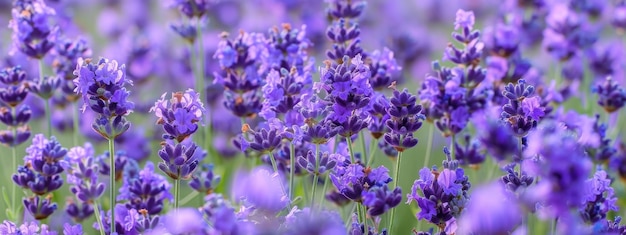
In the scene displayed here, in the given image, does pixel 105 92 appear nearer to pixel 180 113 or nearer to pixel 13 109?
pixel 180 113

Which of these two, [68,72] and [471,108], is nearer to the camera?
[471,108]

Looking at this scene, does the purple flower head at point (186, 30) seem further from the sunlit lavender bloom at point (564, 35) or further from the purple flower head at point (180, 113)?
the sunlit lavender bloom at point (564, 35)

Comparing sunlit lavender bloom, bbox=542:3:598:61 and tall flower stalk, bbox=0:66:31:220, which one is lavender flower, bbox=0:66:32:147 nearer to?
tall flower stalk, bbox=0:66:31:220

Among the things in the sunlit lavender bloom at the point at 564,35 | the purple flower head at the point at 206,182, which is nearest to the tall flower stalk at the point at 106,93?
the purple flower head at the point at 206,182

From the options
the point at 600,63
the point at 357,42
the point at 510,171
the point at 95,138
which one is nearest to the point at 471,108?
the point at 357,42

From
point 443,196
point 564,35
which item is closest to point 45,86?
point 443,196

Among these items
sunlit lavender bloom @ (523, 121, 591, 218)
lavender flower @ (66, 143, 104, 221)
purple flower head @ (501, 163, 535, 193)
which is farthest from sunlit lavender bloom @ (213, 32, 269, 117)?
sunlit lavender bloom @ (523, 121, 591, 218)

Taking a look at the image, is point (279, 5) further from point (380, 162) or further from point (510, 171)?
point (510, 171)
